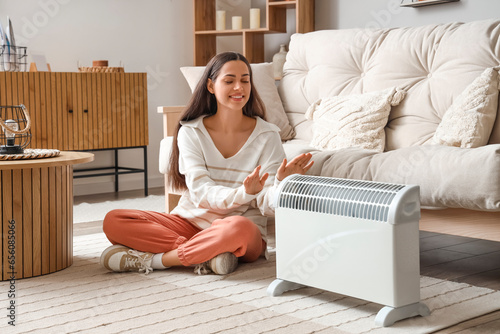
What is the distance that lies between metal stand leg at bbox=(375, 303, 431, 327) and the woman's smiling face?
35.9 inches

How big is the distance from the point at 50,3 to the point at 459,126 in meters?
2.76

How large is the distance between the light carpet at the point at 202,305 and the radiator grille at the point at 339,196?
0.28m

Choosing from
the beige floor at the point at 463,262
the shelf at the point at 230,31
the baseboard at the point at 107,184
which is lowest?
the beige floor at the point at 463,262

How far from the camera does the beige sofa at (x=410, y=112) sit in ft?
6.61

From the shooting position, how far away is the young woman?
2.19 m

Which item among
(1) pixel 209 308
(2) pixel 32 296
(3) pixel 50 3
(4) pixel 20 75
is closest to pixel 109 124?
(4) pixel 20 75

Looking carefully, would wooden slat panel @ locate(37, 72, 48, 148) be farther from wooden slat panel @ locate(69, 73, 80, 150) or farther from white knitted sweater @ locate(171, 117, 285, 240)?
white knitted sweater @ locate(171, 117, 285, 240)

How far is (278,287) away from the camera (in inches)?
77.1

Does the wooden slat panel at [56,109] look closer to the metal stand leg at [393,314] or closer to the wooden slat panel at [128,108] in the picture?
the wooden slat panel at [128,108]

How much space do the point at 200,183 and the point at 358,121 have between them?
85cm

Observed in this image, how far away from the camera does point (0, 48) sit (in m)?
3.64

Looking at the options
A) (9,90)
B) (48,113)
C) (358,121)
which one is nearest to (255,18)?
(48,113)

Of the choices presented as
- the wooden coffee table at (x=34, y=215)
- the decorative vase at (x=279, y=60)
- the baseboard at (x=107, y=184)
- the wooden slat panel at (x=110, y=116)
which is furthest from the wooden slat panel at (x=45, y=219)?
the decorative vase at (x=279, y=60)

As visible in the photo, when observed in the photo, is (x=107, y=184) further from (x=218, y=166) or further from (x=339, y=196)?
(x=339, y=196)
